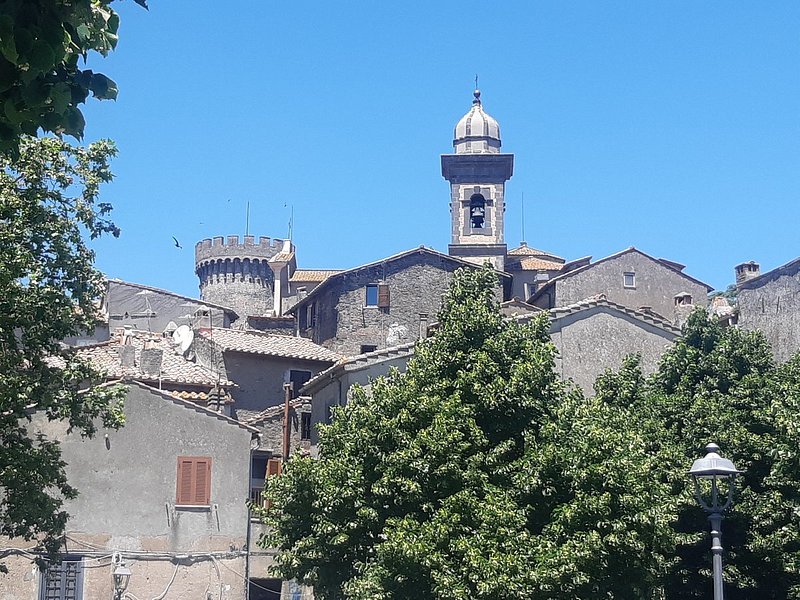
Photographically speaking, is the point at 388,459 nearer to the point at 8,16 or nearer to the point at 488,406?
the point at 488,406

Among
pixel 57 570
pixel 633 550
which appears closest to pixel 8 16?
pixel 633 550

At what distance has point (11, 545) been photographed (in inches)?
1344

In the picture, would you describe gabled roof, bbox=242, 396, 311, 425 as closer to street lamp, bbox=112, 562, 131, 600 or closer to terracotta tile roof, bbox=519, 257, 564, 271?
street lamp, bbox=112, 562, 131, 600

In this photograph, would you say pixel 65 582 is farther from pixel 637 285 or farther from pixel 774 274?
pixel 637 285

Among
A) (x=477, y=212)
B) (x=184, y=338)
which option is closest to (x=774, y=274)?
(x=184, y=338)

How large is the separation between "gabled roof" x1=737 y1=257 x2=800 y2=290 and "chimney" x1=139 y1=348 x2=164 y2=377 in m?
20.1

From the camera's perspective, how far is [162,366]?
44500 mm

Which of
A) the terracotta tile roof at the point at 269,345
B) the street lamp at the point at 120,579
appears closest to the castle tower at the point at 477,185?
the terracotta tile roof at the point at 269,345

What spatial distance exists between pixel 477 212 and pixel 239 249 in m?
25.5

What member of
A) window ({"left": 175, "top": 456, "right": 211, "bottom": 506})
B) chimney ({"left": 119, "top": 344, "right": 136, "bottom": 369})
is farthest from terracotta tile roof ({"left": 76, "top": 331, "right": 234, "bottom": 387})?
window ({"left": 175, "top": 456, "right": 211, "bottom": 506})

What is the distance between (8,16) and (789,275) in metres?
35.6

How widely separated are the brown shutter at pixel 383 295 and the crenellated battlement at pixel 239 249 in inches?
1864

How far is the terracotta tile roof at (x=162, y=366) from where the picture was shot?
42.8 m

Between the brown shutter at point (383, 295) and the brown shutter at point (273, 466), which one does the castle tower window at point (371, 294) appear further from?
the brown shutter at point (273, 466)
